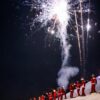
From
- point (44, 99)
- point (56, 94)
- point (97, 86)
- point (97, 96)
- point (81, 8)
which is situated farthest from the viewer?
point (81, 8)

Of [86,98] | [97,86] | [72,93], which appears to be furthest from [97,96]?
[72,93]

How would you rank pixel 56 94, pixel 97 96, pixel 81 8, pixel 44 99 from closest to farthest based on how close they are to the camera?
pixel 97 96 → pixel 56 94 → pixel 44 99 → pixel 81 8

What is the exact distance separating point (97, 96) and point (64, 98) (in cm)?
639

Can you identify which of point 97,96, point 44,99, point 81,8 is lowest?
point 44,99

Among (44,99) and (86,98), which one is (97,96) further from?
(44,99)

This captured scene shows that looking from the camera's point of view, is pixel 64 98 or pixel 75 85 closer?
pixel 75 85

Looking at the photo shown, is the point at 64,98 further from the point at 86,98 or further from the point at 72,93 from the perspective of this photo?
the point at 86,98

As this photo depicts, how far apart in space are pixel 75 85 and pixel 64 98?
2.91 m

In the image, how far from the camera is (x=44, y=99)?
93.8 feet

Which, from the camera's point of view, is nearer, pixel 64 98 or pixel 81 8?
pixel 64 98

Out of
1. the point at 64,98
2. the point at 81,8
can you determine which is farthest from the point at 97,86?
the point at 81,8

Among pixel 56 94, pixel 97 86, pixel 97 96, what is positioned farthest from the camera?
pixel 56 94

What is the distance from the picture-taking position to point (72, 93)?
24547mm

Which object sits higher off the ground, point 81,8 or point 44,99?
point 81,8
